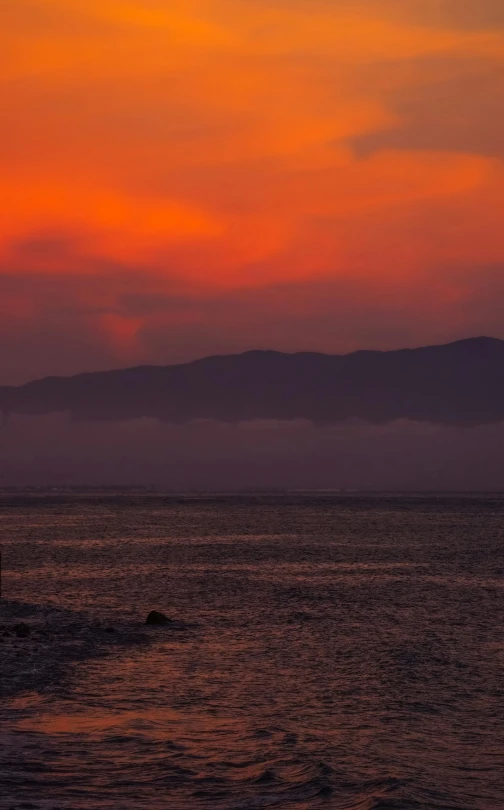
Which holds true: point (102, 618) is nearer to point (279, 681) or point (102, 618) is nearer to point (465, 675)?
point (279, 681)

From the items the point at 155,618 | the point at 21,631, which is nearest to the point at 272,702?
the point at 21,631

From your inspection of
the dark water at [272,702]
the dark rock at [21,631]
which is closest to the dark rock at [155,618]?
the dark water at [272,702]

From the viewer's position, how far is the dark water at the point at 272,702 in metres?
22.4

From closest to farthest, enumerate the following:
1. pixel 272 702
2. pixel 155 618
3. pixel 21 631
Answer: pixel 272 702 → pixel 21 631 → pixel 155 618

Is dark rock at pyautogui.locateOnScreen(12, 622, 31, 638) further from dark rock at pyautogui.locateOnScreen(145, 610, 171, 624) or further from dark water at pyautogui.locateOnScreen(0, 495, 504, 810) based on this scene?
dark rock at pyautogui.locateOnScreen(145, 610, 171, 624)

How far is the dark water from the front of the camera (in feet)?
73.6

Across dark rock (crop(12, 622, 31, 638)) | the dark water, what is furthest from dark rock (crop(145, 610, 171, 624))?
dark rock (crop(12, 622, 31, 638))

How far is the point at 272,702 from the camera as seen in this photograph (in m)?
31.1

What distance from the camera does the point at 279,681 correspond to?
34.2 m

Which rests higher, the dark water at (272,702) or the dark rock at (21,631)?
the dark rock at (21,631)

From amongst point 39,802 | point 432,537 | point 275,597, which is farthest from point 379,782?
point 432,537

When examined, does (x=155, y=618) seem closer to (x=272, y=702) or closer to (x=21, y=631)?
(x=21, y=631)

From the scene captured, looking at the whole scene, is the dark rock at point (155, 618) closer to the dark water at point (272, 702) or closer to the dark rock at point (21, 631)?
the dark water at point (272, 702)

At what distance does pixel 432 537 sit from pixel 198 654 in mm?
104853
